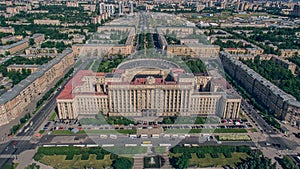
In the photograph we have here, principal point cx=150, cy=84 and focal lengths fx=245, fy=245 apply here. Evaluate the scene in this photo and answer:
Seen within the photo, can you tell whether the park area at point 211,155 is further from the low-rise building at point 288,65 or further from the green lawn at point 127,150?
the low-rise building at point 288,65

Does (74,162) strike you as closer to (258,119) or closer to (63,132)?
(63,132)

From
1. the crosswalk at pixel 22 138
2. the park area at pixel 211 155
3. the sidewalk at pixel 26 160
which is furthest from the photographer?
the crosswalk at pixel 22 138

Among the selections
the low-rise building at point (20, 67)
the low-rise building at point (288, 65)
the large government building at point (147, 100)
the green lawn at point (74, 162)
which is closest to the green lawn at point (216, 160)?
the large government building at point (147, 100)

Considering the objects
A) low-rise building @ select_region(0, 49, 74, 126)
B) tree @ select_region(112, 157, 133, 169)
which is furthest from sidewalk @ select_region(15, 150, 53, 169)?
low-rise building @ select_region(0, 49, 74, 126)

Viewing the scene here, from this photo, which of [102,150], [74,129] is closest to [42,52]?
[74,129]

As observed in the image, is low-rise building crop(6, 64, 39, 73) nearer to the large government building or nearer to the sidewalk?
the large government building

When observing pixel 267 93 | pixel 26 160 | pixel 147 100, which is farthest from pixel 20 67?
pixel 267 93
